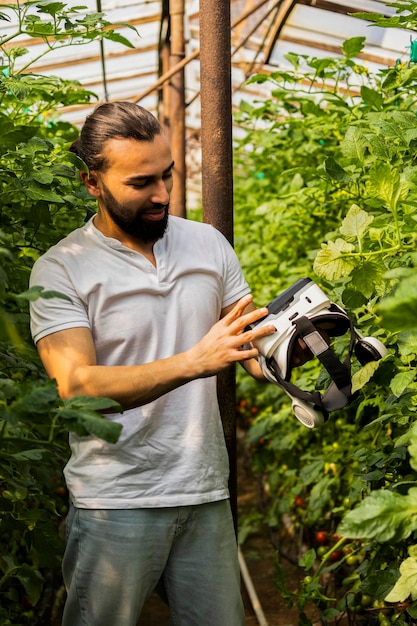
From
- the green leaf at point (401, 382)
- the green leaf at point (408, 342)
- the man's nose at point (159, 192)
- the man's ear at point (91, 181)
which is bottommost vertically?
the green leaf at point (401, 382)

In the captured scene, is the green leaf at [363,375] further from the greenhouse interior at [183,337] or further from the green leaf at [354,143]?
the green leaf at [354,143]

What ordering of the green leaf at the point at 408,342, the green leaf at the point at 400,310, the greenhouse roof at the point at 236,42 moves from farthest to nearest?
1. the greenhouse roof at the point at 236,42
2. the green leaf at the point at 408,342
3. the green leaf at the point at 400,310

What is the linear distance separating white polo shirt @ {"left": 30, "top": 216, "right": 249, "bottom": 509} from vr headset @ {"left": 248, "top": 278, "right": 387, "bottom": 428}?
0.23 m

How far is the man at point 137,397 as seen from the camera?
2.32m

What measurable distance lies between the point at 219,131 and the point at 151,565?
4.23ft

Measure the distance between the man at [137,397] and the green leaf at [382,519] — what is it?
77cm

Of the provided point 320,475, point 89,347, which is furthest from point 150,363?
point 320,475

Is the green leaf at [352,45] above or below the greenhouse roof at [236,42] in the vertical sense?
above

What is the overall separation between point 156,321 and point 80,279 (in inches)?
8.4

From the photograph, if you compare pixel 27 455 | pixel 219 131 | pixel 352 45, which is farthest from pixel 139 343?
pixel 352 45

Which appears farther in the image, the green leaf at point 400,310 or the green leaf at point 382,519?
the green leaf at point 382,519

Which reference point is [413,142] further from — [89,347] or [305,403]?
[89,347]

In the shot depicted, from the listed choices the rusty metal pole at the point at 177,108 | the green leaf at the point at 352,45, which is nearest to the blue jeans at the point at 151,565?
the green leaf at the point at 352,45

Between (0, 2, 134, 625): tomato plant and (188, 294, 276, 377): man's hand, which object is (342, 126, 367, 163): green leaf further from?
(0, 2, 134, 625): tomato plant
